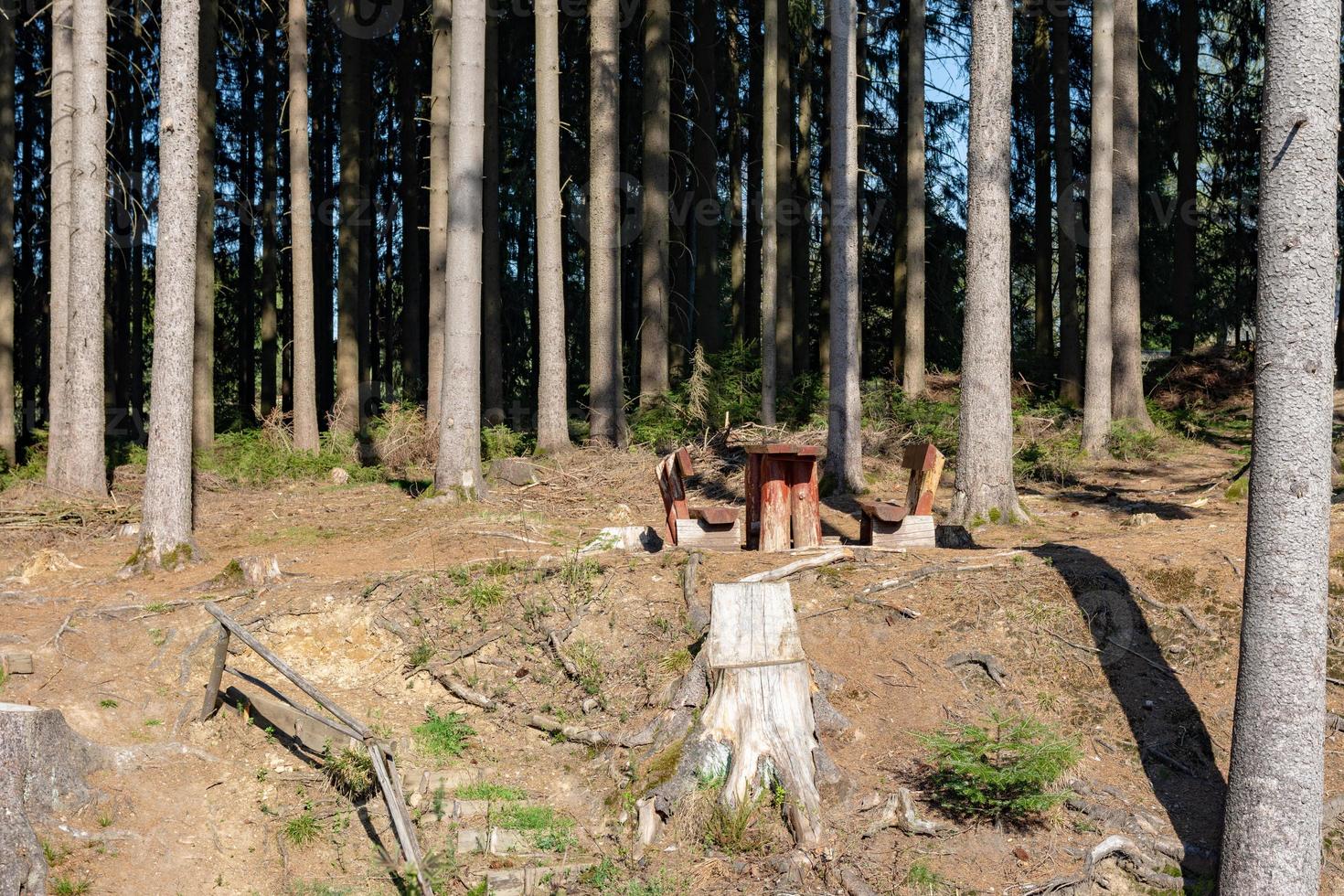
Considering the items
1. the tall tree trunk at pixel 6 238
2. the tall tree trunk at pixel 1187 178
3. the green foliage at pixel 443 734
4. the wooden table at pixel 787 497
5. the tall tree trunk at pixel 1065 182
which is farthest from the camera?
the tall tree trunk at pixel 1187 178

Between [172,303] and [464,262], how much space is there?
3.71 metres

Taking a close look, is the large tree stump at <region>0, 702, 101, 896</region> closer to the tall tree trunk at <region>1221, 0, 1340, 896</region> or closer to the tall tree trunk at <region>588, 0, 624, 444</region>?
the tall tree trunk at <region>1221, 0, 1340, 896</region>

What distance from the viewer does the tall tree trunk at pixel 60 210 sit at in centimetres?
1423

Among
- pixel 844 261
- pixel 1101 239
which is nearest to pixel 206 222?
pixel 844 261

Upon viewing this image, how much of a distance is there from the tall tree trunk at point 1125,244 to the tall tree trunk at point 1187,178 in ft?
19.3

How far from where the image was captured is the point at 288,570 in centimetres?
1010

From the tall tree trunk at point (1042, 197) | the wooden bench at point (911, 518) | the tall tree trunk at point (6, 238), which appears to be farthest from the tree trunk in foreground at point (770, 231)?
the tall tree trunk at point (6, 238)

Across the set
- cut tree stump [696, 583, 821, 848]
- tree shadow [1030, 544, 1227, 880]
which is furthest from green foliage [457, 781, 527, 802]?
tree shadow [1030, 544, 1227, 880]

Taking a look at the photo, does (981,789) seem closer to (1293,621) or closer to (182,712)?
(1293,621)

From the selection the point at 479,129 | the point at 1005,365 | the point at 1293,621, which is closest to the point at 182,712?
the point at 1293,621

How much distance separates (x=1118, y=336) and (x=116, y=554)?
49.7ft

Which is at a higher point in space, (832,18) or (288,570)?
(832,18)

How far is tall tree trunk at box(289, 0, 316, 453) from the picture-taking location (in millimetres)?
19250

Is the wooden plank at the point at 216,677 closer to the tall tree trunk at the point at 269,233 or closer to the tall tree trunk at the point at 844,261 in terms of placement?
the tall tree trunk at the point at 844,261
